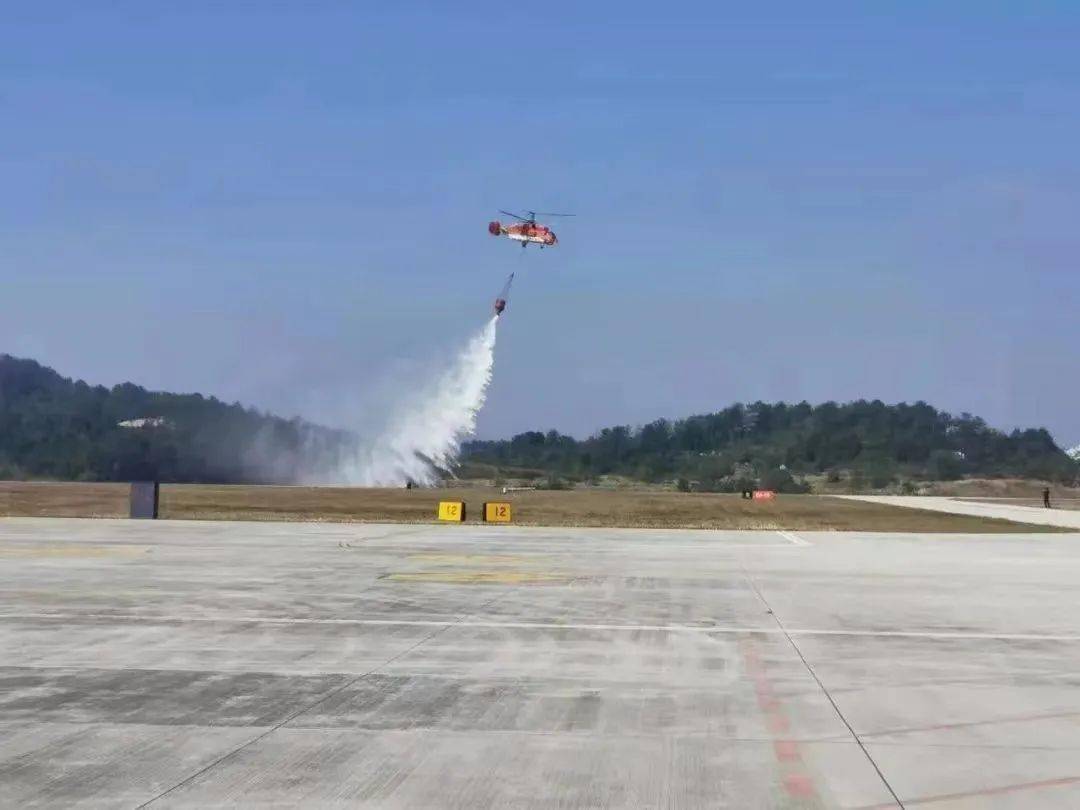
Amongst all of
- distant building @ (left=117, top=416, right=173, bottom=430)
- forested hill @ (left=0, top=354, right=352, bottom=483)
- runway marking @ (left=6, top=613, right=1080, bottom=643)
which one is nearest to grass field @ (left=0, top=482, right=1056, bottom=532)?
runway marking @ (left=6, top=613, right=1080, bottom=643)

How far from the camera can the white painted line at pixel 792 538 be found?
4519 cm

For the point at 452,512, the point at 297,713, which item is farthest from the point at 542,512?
the point at 297,713

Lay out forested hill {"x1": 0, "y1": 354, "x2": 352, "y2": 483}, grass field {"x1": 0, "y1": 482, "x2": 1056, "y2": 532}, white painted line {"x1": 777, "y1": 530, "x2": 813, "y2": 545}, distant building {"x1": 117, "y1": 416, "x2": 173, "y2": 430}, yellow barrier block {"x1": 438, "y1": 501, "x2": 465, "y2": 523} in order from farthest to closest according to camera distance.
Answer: distant building {"x1": 117, "y1": 416, "x2": 173, "y2": 430} → forested hill {"x1": 0, "y1": 354, "x2": 352, "y2": 483} → grass field {"x1": 0, "y1": 482, "x2": 1056, "y2": 532} → yellow barrier block {"x1": 438, "y1": 501, "x2": 465, "y2": 523} → white painted line {"x1": 777, "y1": 530, "x2": 813, "y2": 545}

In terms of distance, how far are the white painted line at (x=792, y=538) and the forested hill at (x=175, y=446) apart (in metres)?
86.3

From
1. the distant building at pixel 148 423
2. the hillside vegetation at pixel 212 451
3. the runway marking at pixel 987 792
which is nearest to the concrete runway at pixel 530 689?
the runway marking at pixel 987 792

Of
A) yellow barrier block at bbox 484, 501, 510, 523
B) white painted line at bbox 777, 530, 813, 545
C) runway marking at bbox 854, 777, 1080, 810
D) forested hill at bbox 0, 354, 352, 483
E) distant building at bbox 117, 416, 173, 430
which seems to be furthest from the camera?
distant building at bbox 117, 416, 173, 430

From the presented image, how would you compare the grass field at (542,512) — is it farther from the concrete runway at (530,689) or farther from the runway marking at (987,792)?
the runway marking at (987,792)

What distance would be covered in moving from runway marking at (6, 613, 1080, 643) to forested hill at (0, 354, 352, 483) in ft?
376

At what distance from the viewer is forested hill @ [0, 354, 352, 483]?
457ft

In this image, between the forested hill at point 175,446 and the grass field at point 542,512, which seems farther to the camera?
the forested hill at point 175,446

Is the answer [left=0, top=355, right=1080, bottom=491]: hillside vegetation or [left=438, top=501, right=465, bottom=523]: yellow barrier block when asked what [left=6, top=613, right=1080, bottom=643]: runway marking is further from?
[left=0, top=355, right=1080, bottom=491]: hillside vegetation

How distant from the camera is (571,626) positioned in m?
19.7

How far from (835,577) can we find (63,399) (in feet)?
580

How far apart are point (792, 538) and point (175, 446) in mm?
109290
